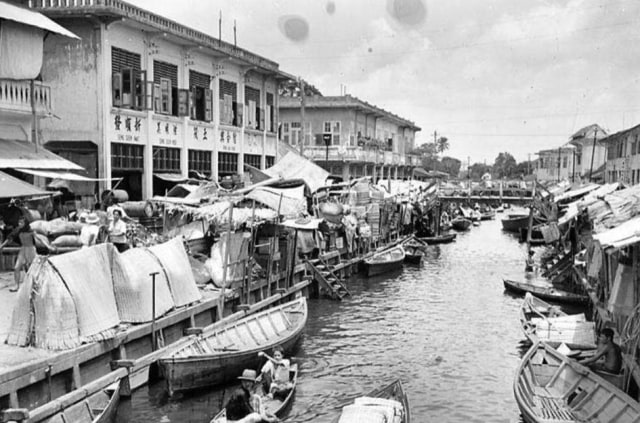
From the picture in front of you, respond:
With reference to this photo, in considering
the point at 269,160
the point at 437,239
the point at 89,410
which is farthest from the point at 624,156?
the point at 89,410

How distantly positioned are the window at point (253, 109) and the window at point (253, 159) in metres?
1.71

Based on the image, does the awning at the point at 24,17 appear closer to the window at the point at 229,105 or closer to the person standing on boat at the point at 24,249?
the person standing on boat at the point at 24,249

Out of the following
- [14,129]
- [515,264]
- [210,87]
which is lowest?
[515,264]

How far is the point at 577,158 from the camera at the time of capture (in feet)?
277

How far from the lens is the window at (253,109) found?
3806 centimetres

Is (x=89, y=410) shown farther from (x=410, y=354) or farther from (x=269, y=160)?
(x=269, y=160)

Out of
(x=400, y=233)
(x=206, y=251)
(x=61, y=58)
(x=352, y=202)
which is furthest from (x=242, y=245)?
(x=400, y=233)

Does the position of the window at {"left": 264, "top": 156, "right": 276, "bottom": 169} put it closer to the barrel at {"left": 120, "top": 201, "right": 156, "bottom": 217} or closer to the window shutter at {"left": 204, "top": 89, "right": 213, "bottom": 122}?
the window shutter at {"left": 204, "top": 89, "right": 213, "bottom": 122}

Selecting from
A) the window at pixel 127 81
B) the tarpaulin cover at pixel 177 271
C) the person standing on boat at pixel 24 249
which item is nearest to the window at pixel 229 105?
the window at pixel 127 81

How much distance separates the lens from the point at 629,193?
20.1m

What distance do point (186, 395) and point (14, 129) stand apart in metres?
12.4

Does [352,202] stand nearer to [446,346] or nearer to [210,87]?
[210,87]

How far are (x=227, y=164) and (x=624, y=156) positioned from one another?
30.3 m

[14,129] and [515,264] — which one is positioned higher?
[14,129]
